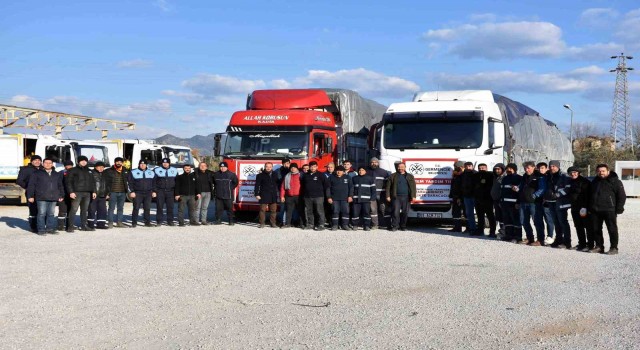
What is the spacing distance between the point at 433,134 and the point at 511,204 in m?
2.98

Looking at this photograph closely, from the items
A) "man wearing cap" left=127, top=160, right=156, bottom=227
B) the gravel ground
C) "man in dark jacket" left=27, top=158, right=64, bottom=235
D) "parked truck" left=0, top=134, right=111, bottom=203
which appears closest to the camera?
the gravel ground

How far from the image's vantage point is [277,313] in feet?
23.6

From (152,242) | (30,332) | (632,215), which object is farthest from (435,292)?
(632,215)

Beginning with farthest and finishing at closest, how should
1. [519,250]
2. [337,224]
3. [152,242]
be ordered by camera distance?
[337,224] < [152,242] < [519,250]

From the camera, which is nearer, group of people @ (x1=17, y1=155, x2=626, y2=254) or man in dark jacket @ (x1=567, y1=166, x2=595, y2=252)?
man in dark jacket @ (x1=567, y1=166, x2=595, y2=252)

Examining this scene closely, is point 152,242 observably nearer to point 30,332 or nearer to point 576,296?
point 30,332

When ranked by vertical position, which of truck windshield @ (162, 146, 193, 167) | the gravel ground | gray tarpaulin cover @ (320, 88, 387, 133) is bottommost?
the gravel ground

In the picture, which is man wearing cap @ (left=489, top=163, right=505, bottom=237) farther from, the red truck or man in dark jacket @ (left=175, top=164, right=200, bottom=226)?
man in dark jacket @ (left=175, top=164, right=200, bottom=226)

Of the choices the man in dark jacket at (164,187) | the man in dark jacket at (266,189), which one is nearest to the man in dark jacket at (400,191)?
the man in dark jacket at (266,189)

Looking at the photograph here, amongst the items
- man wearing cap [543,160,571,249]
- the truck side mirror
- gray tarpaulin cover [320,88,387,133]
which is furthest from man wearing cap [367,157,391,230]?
man wearing cap [543,160,571,249]

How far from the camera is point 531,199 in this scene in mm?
13320

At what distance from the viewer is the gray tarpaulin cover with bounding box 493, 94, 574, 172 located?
19.4 metres

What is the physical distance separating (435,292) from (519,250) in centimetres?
475

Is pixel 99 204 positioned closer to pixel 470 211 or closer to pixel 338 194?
pixel 338 194
